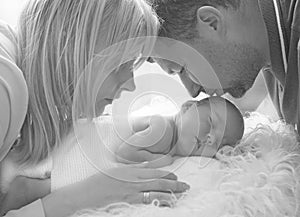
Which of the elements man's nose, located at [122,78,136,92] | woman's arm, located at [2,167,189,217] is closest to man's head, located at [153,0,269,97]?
man's nose, located at [122,78,136,92]

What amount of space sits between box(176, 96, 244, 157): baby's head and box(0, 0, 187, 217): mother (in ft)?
0.54

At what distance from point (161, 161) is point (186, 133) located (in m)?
0.11

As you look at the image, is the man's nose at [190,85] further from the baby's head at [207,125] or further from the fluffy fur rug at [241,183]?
the fluffy fur rug at [241,183]

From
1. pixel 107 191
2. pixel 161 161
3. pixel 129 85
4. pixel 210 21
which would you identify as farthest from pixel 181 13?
pixel 107 191

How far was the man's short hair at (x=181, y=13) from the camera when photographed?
110cm

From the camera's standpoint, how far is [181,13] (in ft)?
3.64

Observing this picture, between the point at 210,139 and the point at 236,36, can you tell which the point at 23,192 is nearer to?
the point at 210,139

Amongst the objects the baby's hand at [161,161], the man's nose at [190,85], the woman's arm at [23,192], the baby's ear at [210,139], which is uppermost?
the man's nose at [190,85]

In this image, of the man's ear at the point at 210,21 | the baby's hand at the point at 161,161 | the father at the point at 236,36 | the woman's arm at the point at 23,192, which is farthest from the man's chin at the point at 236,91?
the woman's arm at the point at 23,192

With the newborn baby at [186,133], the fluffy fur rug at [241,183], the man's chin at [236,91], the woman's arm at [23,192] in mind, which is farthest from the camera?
the man's chin at [236,91]

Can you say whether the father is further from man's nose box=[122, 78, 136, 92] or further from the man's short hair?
man's nose box=[122, 78, 136, 92]

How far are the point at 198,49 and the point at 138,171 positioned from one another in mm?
350

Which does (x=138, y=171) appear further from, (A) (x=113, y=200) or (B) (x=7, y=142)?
(B) (x=7, y=142)

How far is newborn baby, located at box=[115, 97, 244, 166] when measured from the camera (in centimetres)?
104
